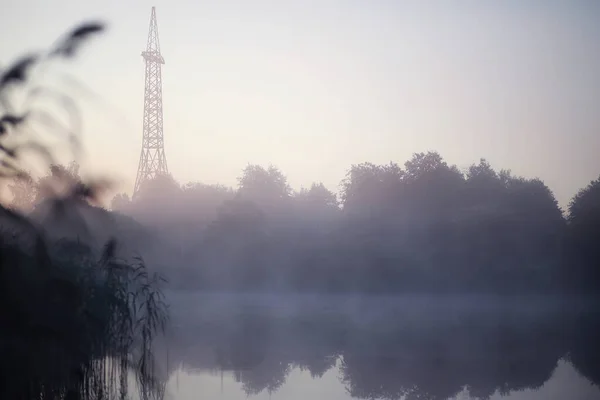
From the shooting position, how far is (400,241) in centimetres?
3209

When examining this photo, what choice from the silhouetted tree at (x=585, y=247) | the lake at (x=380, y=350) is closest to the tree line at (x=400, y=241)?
the silhouetted tree at (x=585, y=247)

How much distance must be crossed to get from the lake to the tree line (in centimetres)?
230

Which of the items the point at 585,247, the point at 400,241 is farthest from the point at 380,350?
the point at 585,247

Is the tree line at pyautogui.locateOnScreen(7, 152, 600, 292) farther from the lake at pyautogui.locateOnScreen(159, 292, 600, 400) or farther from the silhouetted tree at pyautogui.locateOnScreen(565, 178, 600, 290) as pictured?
the lake at pyautogui.locateOnScreen(159, 292, 600, 400)

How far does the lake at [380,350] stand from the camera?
39.1 feet

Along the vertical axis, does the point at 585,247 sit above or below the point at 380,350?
above

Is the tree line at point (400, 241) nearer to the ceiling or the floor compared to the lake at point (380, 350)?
nearer to the ceiling

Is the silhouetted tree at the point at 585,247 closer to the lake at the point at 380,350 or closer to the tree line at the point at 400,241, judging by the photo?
the tree line at the point at 400,241

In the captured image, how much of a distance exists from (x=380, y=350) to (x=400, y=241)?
1599cm

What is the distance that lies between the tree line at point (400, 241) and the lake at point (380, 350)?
7.54 ft

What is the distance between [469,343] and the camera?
1789 centimetres

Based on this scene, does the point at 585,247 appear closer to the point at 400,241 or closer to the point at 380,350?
the point at 400,241

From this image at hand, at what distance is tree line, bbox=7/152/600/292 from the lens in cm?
3091

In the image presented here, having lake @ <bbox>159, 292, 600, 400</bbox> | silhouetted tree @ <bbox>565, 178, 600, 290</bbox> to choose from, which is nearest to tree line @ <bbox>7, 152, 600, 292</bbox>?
silhouetted tree @ <bbox>565, 178, 600, 290</bbox>
